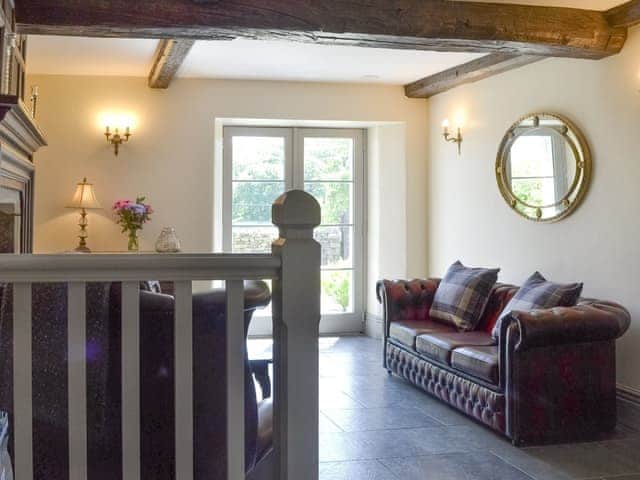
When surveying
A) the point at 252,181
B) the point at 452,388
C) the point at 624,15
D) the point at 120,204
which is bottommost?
the point at 452,388

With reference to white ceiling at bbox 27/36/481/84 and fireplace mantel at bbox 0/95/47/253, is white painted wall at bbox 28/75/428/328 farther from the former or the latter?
fireplace mantel at bbox 0/95/47/253

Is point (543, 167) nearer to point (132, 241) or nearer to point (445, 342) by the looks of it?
point (445, 342)

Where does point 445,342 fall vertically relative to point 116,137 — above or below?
below

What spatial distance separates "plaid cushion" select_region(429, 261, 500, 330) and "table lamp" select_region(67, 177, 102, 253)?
3199 millimetres

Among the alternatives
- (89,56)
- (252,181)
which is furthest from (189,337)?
(252,181)

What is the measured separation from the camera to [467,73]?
536 centimetres

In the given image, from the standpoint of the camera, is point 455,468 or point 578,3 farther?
point 578,3

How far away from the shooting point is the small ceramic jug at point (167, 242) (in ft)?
18.6

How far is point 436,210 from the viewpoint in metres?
6.39

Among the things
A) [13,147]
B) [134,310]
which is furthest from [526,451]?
[13,147]

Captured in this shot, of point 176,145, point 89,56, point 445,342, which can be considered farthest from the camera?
point 176,145

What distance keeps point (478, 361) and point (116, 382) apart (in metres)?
2.49

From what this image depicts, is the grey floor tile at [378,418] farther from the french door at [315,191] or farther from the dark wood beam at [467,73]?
the dark wood beam at [467,73]

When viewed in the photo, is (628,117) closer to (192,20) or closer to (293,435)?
(192,20)
